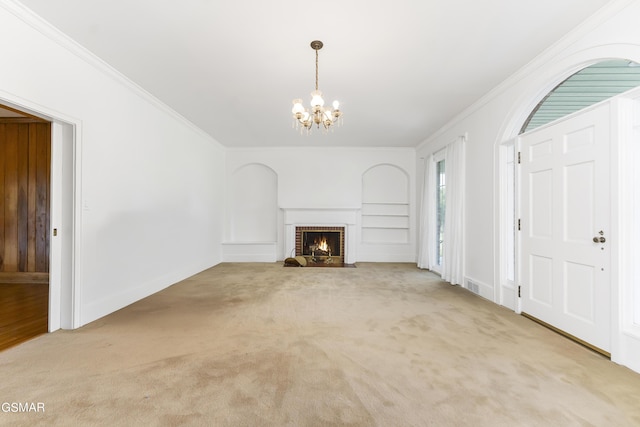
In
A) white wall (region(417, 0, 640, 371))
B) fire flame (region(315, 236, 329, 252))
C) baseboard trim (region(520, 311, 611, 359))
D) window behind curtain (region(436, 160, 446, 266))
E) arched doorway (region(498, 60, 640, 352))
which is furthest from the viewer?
fire flame (region(315, 236, 329, 252))

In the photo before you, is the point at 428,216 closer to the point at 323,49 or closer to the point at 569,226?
the point at 569,226

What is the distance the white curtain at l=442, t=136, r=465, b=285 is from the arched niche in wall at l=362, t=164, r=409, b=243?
2.25 meters

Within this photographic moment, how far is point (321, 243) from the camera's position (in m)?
7.46

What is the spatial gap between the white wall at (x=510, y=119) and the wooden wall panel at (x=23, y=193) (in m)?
6.85

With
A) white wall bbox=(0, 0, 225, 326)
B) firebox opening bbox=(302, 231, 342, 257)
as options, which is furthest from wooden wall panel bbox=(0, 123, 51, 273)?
firebox opening bbox=(302, 231, 342, 257)

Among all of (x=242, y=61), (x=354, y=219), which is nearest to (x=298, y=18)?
(x=242, y=61)

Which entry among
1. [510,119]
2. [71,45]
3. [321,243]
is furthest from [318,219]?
[71,45]

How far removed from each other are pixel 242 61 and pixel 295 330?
9.49ft

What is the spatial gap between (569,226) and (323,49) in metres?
2.96

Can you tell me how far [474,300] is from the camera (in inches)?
159

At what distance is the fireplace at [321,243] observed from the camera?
7.34m

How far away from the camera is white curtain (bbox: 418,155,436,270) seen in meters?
6.20

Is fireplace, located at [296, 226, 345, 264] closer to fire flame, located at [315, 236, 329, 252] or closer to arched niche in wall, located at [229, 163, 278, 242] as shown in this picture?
fire flame, located at [315, 236, 329, 252]

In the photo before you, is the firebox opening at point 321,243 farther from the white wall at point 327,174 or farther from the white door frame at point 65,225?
the white door frame at point 65,225
